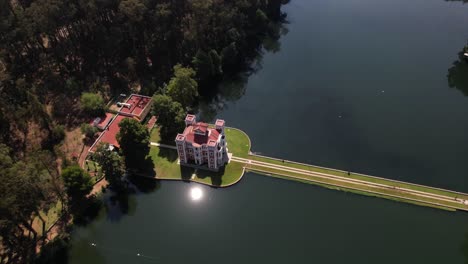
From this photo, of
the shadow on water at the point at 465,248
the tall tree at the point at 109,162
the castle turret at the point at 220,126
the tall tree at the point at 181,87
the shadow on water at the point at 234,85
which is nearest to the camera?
the shadow on water at the point at 465,248

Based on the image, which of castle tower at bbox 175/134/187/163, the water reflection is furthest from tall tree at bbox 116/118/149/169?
the water reflection

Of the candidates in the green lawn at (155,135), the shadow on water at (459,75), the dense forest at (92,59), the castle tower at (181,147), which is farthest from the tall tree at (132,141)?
the shadow on water at (459,75)

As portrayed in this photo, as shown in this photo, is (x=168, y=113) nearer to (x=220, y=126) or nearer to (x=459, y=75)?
(x=220, y=126)

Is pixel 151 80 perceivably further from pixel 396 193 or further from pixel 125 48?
→ pixel 396 193

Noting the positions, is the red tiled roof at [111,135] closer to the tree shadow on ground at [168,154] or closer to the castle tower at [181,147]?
the tree shadow on ground at [168,154]

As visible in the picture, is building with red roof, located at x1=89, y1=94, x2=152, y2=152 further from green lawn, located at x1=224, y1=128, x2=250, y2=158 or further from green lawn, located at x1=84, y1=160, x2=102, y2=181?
green lawn, located at x1=224, y1=128, x2=250, y2=158
